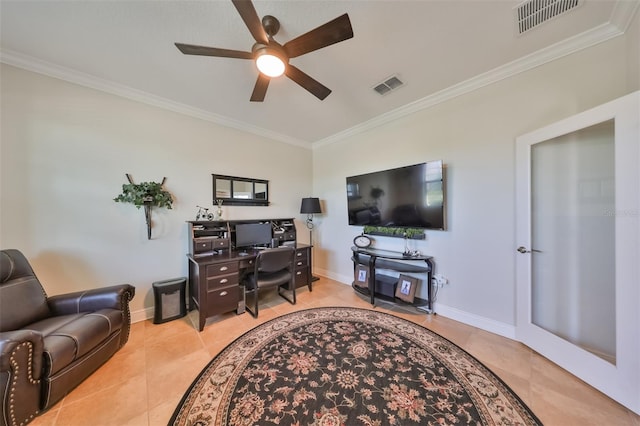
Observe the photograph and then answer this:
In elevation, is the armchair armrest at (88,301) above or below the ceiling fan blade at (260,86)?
below

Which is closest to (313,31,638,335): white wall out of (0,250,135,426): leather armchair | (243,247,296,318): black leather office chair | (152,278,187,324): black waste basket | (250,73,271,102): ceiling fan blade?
(243,247,296,318): black leather office chair

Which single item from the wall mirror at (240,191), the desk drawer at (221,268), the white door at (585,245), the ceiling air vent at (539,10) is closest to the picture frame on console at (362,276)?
the white door at (585,245)

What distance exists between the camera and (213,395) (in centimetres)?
144

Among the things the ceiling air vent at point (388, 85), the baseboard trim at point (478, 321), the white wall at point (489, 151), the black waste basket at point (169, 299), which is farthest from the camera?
the black waste basket at point (169, 299)

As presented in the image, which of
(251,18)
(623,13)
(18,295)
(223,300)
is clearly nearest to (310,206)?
(223,300)

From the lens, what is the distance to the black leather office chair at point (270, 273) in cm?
249

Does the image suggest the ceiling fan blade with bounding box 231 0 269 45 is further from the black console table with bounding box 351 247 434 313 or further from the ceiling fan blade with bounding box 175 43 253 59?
the black console table with bounding box 351 247 434 313

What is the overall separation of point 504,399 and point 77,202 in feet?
13.6

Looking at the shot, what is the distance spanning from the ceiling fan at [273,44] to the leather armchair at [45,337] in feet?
7.08

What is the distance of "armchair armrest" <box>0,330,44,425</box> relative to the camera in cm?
113

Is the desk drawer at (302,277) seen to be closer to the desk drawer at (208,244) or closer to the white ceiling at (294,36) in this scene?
the desk drawer at (208,244)

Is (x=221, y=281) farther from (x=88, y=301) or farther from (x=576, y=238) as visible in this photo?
(x=576, y=238)

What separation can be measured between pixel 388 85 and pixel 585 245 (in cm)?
238

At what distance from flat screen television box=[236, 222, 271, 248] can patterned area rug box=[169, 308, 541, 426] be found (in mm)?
1270
